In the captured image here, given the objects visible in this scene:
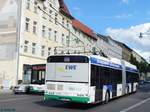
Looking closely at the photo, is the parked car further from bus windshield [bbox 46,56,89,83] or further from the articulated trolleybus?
bus windshield [bbox 46,56,89,83]

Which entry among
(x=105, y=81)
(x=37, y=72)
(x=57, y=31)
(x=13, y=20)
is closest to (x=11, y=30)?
(x=13, y=20)

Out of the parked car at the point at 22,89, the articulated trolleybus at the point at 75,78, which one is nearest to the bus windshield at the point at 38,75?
the parked car at the point at 22,89

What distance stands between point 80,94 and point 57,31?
134 ft

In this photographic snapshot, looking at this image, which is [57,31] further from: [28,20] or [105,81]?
[105,81]

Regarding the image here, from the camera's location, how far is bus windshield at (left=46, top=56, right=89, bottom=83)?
60.7ft

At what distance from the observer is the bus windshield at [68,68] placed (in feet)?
60.7

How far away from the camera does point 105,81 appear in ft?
70.0

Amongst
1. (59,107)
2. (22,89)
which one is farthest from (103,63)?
(22,89)

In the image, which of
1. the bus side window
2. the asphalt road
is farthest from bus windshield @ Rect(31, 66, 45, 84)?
the bus side window

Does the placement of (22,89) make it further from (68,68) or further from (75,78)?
(75,78)

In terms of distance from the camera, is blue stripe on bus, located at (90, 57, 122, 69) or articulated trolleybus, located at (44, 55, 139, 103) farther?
blue stripe on bus, located at (90, 57, 122, 69)

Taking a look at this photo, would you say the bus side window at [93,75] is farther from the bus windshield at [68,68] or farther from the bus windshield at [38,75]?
the bus windshield at [38,75]

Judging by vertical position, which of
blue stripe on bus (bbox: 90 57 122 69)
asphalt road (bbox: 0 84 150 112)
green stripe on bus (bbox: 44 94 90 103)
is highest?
blue stripe on bus (bbox: 90 57 122 69)

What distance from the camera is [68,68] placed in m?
18.8
